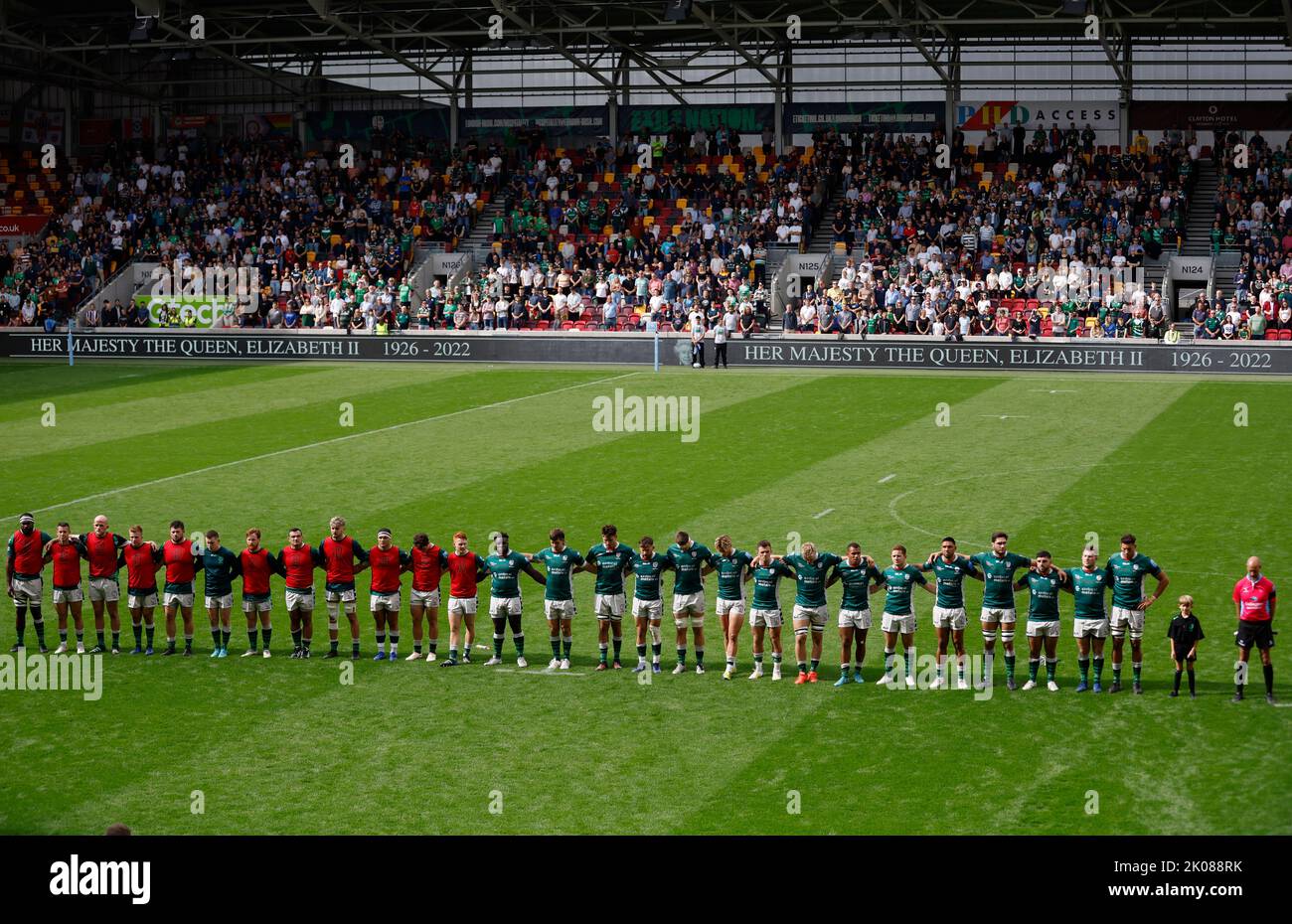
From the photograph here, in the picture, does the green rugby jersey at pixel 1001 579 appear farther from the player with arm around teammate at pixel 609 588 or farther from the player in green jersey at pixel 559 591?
the player in green jersey at pixel 559 591

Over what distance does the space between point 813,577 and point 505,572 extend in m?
3.32

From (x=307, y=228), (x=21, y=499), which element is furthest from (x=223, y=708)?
(x=307, y=228)

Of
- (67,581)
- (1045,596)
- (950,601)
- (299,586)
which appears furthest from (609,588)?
(67,581)

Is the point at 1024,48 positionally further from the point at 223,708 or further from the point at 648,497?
the point at 223,708

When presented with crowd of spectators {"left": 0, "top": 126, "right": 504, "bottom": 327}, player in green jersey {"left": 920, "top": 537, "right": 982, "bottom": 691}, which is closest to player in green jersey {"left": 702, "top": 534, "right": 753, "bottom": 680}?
player in green jersey {"left": 920, "top": 537, "right": 982, "bottom": 691}

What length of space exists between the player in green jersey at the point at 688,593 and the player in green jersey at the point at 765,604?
586 millimetres

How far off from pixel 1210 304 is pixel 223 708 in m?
38.0

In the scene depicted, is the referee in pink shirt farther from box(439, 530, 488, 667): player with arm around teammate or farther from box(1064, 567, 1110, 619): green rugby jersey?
box(439, 530, 488, 667): player with arm around teammate

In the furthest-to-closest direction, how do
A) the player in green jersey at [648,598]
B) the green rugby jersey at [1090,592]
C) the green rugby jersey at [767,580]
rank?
the player in green jersey at [648,598], the green rugby jersey at [767,580], the green rugby jersey at [1090,592]

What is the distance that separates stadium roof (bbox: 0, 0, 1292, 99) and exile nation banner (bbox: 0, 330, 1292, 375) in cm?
983

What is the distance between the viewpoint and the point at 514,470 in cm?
2895

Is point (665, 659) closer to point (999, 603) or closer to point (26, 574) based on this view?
point (999, 603)

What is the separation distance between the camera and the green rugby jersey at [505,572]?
17.8m

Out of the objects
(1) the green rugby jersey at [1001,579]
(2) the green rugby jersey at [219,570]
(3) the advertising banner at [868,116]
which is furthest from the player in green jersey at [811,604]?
(3) the advertising banner at [868,116]
